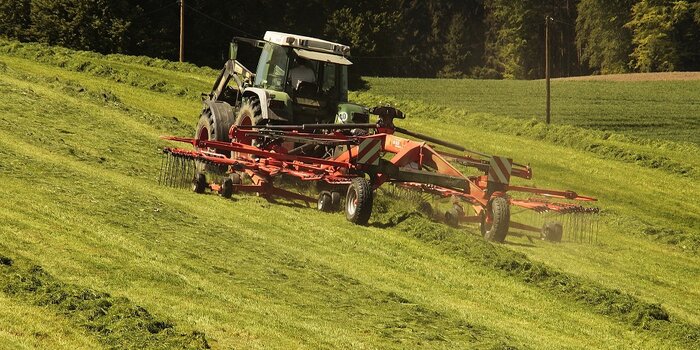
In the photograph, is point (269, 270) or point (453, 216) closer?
point (269, 270)

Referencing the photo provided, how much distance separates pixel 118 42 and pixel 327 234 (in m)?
39.8

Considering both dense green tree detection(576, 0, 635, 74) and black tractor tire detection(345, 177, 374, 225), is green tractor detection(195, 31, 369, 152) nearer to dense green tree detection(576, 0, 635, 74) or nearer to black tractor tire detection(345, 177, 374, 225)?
black tractor tire detection(345, 177, 374, 225)

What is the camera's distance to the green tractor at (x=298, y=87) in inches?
730

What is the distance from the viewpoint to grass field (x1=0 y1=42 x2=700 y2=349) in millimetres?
10102

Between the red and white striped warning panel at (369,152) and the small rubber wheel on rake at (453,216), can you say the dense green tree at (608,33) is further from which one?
the red and white striped warning panel at (369,152)

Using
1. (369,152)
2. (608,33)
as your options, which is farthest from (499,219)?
(608,33)

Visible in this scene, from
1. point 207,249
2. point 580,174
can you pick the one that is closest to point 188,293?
point 207,249

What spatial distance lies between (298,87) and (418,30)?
8600cm

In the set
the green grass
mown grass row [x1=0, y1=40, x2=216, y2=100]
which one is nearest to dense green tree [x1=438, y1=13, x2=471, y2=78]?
the green grass

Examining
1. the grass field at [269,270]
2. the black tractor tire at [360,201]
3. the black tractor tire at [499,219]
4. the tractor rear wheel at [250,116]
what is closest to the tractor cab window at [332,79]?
the tractor rear wheel at [250,116]

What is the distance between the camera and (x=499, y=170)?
55.1 feet

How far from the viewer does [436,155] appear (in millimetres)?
17141

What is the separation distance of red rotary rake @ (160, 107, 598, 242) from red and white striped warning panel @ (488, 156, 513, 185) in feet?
0.05

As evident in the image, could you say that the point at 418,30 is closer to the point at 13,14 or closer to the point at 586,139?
the point at 13,14
